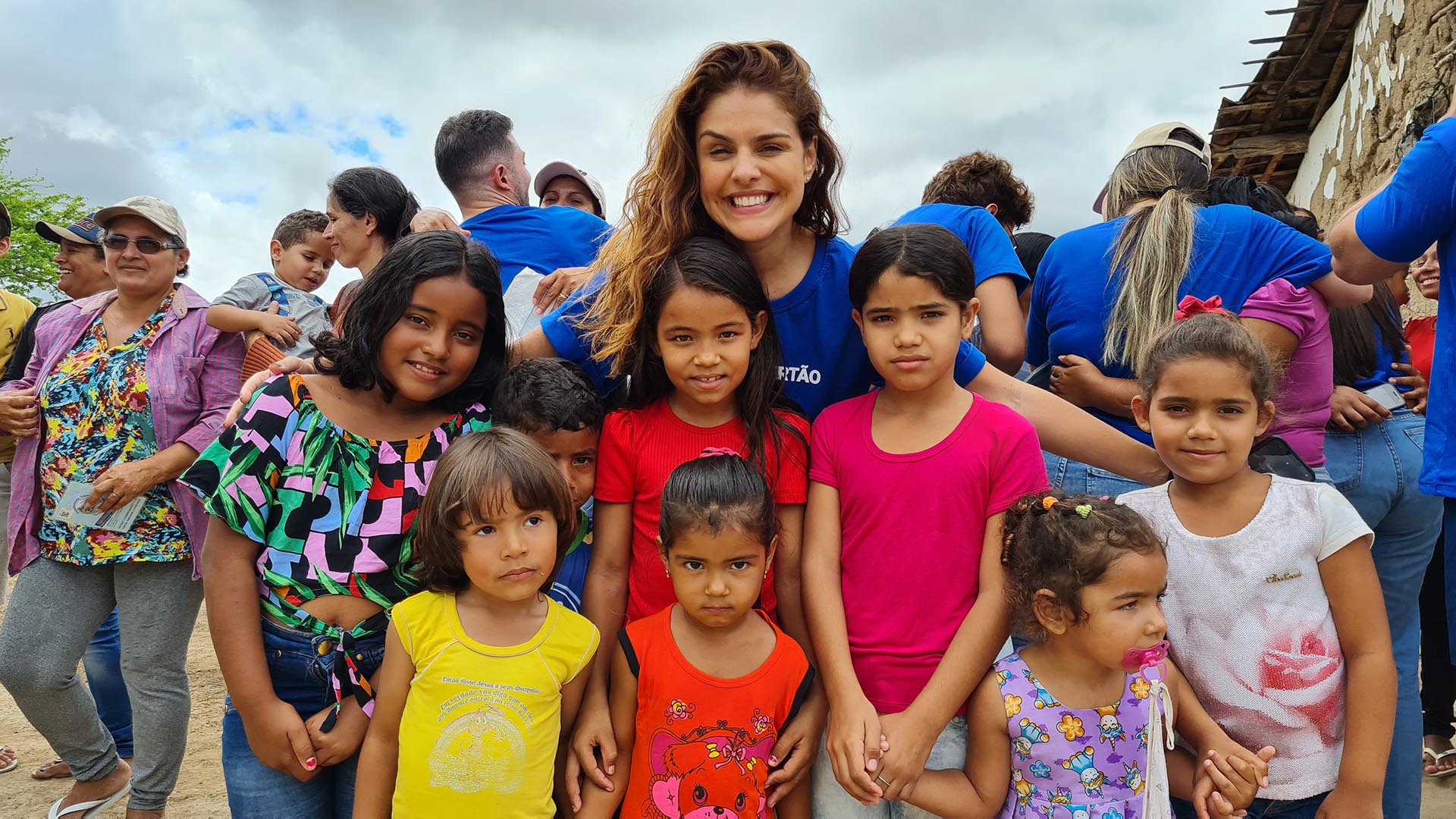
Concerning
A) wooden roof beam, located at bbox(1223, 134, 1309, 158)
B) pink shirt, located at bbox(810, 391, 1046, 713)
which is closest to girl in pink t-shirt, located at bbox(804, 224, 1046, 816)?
pink shirt, located at bbox(810, 391, 1046, 713)

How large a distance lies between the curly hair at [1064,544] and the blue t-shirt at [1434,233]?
2.13ft

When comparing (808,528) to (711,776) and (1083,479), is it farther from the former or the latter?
(1083,479)

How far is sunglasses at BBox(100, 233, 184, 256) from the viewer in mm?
3303

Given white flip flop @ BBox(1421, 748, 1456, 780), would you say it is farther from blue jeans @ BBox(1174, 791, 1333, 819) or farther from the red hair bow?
the red hair bow

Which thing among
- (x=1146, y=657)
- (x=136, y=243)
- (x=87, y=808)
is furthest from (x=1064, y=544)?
(x=87, y=808)

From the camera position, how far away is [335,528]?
76.2 inches

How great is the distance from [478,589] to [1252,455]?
189cm

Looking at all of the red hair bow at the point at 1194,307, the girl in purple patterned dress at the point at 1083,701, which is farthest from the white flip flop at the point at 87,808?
the red hair bow at the point at 1194,307

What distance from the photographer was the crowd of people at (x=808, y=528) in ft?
5.97

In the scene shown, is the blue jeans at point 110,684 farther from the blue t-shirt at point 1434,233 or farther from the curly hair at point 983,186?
the blue t-shirt at point 1434,233

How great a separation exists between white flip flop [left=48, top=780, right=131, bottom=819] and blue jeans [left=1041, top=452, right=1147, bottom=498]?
3738mm

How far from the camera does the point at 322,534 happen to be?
1.93 meters

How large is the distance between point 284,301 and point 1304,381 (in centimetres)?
403

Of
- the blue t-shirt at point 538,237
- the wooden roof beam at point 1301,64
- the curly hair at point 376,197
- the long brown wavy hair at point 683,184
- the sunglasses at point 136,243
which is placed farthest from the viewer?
the wooden roof beam at point 1301,64
